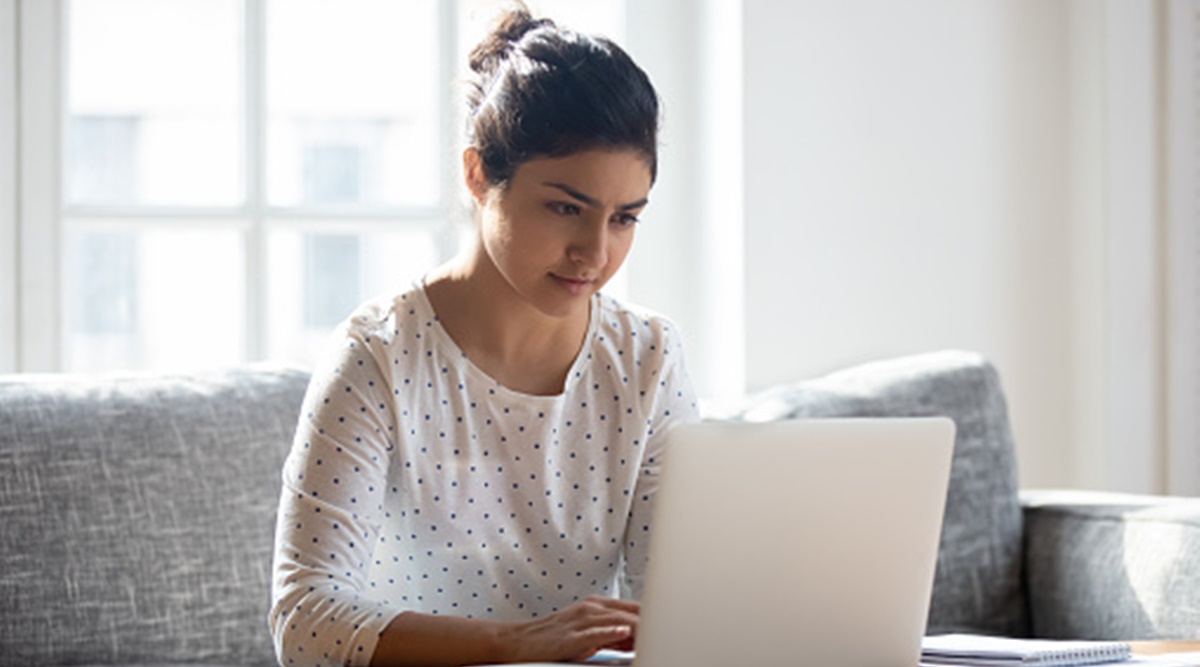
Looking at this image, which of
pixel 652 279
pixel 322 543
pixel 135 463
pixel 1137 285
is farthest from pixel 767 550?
pixel 1137 285

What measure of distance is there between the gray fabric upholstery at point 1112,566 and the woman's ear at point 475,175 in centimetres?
111

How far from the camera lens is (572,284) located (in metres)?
1.60

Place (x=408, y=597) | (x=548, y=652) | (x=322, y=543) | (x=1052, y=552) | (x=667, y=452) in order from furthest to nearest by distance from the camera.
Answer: (x=1052, y=552)
(x=408, y=597)
(x=322, y=543)
(x=548, y=652)
(x=667, y=452)

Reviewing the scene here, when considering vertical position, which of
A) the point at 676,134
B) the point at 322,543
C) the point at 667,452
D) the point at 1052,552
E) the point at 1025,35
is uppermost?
the point at 1025,35

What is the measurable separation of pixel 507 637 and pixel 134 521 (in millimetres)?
927

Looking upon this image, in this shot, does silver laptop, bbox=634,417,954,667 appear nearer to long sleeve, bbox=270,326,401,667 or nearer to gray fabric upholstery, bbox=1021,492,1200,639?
long sleeve, bbox=270,326,401,667

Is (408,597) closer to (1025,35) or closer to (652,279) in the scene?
(652,279)

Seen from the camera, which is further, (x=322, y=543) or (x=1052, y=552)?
(x=1052, y=552)

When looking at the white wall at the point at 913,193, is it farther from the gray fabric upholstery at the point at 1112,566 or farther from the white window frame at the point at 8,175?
the white window frame at the point at 8,175

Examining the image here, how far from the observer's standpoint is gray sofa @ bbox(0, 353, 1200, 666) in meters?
2.05

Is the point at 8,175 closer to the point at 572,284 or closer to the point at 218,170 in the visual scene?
the point at 218,170

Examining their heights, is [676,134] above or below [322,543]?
above

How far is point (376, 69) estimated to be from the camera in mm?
2779

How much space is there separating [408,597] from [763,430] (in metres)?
0.71
